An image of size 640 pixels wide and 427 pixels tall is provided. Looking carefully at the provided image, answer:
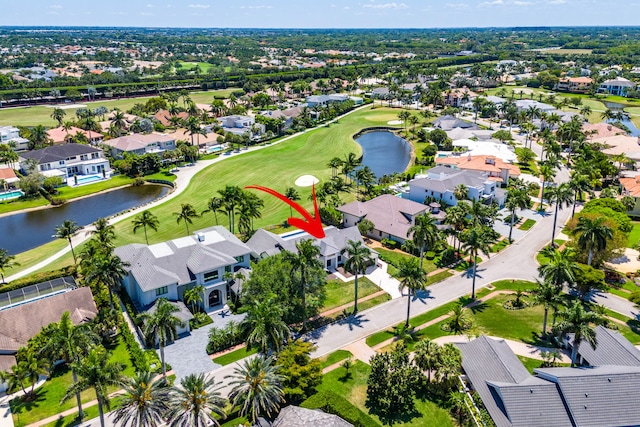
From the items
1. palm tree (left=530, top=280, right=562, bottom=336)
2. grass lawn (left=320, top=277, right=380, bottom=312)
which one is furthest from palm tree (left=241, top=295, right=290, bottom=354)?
palm tree (left=530, top=280, right=562, bottom=336)

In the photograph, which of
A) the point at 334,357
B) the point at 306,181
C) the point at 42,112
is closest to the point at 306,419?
the point at 334,357

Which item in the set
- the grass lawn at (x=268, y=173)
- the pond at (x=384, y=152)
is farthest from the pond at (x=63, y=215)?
the pond at (x=384, y=152)

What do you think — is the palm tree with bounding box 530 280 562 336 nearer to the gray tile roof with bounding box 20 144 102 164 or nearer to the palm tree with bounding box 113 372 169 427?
the palm tree with bounding box 113 372 169 427

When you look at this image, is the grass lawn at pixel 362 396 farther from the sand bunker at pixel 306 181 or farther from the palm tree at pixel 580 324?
the sand bunker at pixel 306 181

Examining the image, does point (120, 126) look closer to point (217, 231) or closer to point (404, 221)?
point (217, 231)

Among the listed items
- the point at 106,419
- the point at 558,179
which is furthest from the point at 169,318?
the point at 558,179

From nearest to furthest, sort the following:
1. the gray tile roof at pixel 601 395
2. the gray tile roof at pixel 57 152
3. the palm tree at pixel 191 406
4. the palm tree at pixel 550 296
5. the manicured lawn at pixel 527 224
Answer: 1. the palm tree at pixel 191 406
2. the gray tile roof at pixel 601 395
3. the palm tree at pixel 550 296
4. the manicured lawn at pixel 527 224
5. the gray tile roof at pixel 57 152
